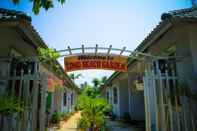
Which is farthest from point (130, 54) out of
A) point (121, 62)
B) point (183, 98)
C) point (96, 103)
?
point (96, 103)

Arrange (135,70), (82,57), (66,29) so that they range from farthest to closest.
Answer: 1. (135,70)
2. (66,29)
3. (82,57)

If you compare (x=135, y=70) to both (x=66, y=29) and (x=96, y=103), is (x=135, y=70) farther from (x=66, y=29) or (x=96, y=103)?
(x=66, y=29)

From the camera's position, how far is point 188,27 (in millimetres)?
6020

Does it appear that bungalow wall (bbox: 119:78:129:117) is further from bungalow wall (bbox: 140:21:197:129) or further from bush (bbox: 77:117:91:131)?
bungalow wall (bbox: 140:21:197:129)

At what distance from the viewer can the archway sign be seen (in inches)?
245

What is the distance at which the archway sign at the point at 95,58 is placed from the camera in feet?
20.4

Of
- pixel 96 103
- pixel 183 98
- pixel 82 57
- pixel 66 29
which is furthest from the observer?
pixel 96 103

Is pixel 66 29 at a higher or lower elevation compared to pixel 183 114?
higher

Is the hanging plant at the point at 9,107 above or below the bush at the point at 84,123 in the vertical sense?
above

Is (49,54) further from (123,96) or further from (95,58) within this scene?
(123,96)

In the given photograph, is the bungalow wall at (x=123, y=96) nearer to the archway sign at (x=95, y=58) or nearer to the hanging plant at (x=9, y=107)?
the archway sign at (x=95, y=58)

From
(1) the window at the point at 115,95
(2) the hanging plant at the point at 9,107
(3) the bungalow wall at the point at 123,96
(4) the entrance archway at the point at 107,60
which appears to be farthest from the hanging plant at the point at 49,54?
(1) the window at the point at 115,95

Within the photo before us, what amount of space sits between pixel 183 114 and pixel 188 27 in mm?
2497

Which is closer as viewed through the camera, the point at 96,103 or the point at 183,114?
the point at 183,114
